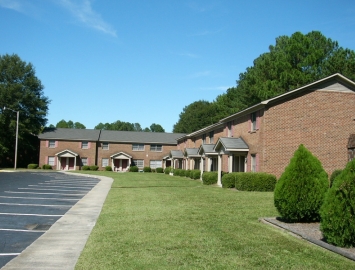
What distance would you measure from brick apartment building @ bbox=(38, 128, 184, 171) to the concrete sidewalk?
1987 inches

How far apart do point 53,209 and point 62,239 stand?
5.69 metres

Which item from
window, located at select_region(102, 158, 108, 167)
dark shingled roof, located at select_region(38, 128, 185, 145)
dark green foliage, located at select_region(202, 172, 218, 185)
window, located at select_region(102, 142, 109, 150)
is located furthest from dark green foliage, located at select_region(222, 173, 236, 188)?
window, located at select_region(102, 142, 109, 150)

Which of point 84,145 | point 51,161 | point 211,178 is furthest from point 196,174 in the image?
point 51,161

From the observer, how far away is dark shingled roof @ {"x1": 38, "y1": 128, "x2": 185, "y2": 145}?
205 feet

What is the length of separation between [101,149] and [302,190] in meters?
55.3

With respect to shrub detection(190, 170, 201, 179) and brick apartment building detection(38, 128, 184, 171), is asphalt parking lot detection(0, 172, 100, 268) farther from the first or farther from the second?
brick apartment building detection(38, 128, 184, 171)

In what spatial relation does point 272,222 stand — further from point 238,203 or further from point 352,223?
point 238,203

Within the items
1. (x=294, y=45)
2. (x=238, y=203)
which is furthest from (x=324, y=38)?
Result: (x=238, y=203)

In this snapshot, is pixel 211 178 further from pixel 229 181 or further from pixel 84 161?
pixel 84 161

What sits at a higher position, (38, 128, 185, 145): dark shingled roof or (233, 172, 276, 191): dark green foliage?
(38, 128, 185, 145): dark shingled roof

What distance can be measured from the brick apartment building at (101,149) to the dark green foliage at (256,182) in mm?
40750

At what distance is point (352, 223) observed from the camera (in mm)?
7578

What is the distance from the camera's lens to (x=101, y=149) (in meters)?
63.6

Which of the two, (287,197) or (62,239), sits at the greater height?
(287,197)
